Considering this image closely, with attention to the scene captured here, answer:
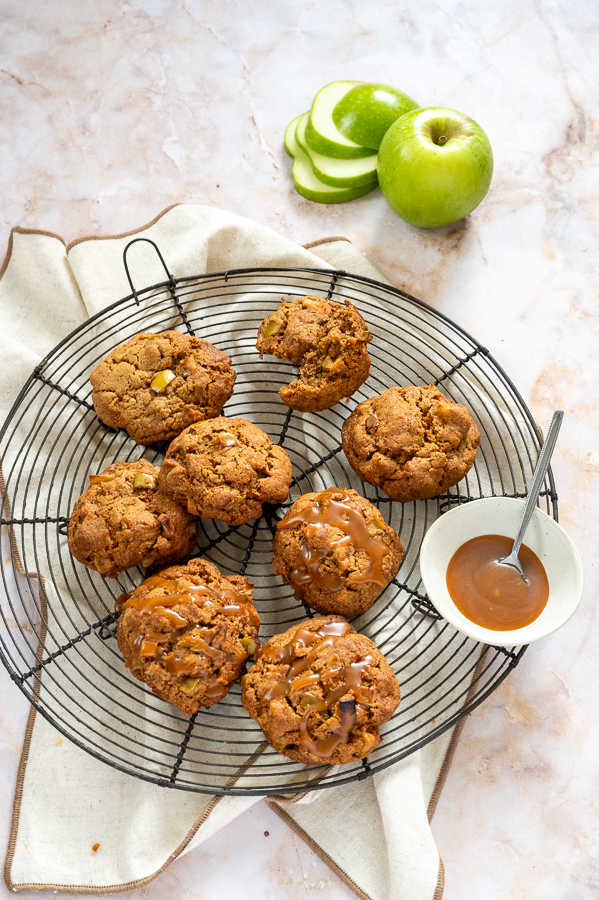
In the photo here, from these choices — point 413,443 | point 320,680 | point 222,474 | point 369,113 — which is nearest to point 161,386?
point 222,474

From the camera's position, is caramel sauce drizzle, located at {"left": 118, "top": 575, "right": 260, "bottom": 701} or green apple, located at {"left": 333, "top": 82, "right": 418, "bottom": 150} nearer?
caramel sauce drizzle, located at {"left": 118, "top": 575, "right": 260, "bottom": 701}

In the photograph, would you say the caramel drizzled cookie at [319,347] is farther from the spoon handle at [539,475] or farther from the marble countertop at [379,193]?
the spoon handle at [539,475]

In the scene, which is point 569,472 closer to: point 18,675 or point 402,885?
point 402,885

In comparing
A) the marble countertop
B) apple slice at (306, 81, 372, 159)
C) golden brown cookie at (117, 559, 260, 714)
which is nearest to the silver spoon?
the marble countertop

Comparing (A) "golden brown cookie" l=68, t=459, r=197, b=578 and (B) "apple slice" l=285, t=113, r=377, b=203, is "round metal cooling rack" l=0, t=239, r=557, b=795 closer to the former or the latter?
(A) "golden brown cookie" l=68, t=459, r=197, b=578

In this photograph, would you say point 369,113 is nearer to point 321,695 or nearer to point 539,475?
point 539,475

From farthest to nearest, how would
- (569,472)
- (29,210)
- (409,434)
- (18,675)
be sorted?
1. (29,210)
2. (569,472)
3. (18,675)
4. (409,434)

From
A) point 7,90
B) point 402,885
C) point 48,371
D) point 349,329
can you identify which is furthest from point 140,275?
point 402,885
